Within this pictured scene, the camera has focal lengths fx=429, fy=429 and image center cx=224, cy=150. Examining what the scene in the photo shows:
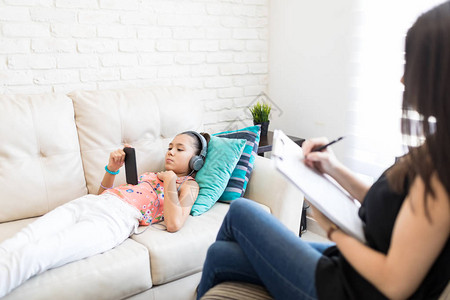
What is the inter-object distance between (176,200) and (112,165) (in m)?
0.35

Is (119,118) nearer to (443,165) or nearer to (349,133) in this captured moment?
(349,133)

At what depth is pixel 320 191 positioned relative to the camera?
40.5 inches

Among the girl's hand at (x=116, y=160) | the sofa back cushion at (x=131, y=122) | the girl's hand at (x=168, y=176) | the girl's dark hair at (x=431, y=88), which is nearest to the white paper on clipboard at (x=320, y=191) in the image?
the girl's dark hair at (x=431, y=88)

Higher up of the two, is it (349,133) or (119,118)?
(119,118)

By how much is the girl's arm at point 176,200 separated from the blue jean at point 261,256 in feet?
1.48

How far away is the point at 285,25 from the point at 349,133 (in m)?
0.87

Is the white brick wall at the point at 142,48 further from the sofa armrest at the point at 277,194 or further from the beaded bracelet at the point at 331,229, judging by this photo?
the beaded bracelet at the point at 331,229

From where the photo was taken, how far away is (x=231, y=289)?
1183mm

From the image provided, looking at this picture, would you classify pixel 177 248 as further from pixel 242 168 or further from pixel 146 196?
pixel 242 168

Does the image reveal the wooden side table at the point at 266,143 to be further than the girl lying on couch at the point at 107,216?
Yes

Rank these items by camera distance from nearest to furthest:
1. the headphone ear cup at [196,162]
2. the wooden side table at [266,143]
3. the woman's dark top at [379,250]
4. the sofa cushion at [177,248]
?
the woman's dark top at [379,250] < the sofa cushion at [177,248] < the headphone ear cup at [196,162] < the wooden side table at [266,143]

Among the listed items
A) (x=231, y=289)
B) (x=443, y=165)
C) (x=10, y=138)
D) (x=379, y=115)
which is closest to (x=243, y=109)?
(x=379, y=115)

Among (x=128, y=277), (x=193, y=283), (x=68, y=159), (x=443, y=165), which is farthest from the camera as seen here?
(x=68, y=159)

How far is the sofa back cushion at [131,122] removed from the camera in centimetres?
202
